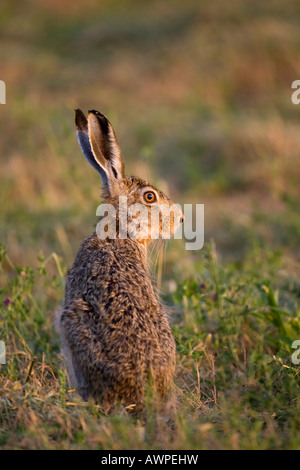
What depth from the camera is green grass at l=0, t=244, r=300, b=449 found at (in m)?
3.24

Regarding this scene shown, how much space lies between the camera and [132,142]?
492 inches

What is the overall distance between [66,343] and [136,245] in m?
0.90

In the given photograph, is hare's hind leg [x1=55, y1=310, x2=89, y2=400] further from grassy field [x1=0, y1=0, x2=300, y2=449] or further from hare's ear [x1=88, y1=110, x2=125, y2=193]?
hare's ear [x1=88, y1=110, x2=125, y2=193]

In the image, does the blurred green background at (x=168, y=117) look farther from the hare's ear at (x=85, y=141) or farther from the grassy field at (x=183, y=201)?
the hare's ear at (x=85, y=141)

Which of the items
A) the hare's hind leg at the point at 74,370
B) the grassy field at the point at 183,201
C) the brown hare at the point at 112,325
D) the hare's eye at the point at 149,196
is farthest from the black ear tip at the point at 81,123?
the hare's hind leg at the point at 74,370

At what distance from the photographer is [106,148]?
452cm

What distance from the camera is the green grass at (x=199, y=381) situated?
3.24 meters

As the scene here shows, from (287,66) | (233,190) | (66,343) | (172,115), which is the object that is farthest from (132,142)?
(66,343)

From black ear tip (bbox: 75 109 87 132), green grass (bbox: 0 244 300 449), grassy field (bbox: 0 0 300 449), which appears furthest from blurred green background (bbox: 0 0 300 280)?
black ear tip (bbox: 75 109 87 132)

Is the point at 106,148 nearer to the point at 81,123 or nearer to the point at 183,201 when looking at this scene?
the point at 81,123

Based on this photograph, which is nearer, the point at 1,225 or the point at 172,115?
the point at 1,225

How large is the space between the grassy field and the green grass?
16 mm

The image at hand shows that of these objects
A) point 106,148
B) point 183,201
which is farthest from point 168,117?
point 106,148

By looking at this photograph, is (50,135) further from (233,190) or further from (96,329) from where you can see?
(96,329)
